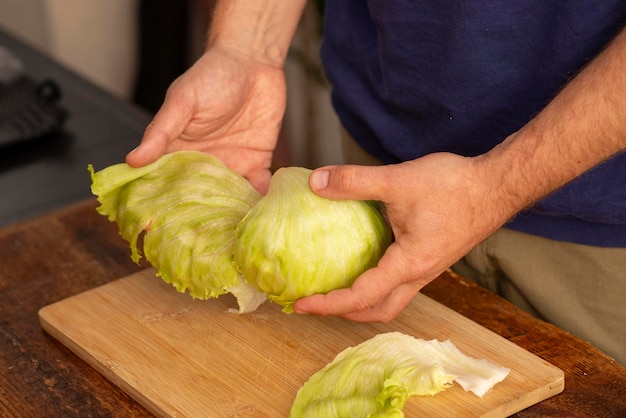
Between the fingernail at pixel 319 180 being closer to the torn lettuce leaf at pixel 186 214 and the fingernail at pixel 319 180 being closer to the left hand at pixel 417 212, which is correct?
the left hand at pixel 417 212

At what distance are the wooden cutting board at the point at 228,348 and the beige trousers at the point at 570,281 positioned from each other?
0.27 meters

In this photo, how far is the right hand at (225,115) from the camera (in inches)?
76.5

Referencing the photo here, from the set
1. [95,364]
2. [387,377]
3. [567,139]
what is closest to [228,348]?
[95,364]

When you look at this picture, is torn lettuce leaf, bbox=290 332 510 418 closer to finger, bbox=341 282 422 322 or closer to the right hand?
finger, bbox=341 282 422 322

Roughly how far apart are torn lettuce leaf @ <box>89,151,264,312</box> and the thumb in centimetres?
22

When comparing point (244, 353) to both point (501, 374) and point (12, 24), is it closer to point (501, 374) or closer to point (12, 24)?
point (501, 374)

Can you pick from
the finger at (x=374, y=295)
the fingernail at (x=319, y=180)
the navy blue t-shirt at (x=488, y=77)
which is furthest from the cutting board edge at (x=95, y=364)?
the navy blue t-shirt at (x=488, y=77)

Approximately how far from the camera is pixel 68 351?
6.07 ft

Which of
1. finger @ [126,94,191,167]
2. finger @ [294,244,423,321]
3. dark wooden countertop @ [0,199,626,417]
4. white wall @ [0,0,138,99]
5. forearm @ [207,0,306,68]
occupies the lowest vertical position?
white wall @ [0,0,138,99]

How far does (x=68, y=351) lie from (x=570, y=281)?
1.05 m

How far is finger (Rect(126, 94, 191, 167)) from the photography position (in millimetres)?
1906

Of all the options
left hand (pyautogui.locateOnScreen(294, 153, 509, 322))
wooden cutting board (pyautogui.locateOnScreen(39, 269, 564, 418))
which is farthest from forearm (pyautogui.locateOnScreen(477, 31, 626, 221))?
wooden cutting board (pyautogui.locateOnScreen(39, 269, 564, 418))

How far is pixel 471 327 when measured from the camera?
72.4 inches

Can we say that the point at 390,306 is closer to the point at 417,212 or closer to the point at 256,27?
the point at 417,212
